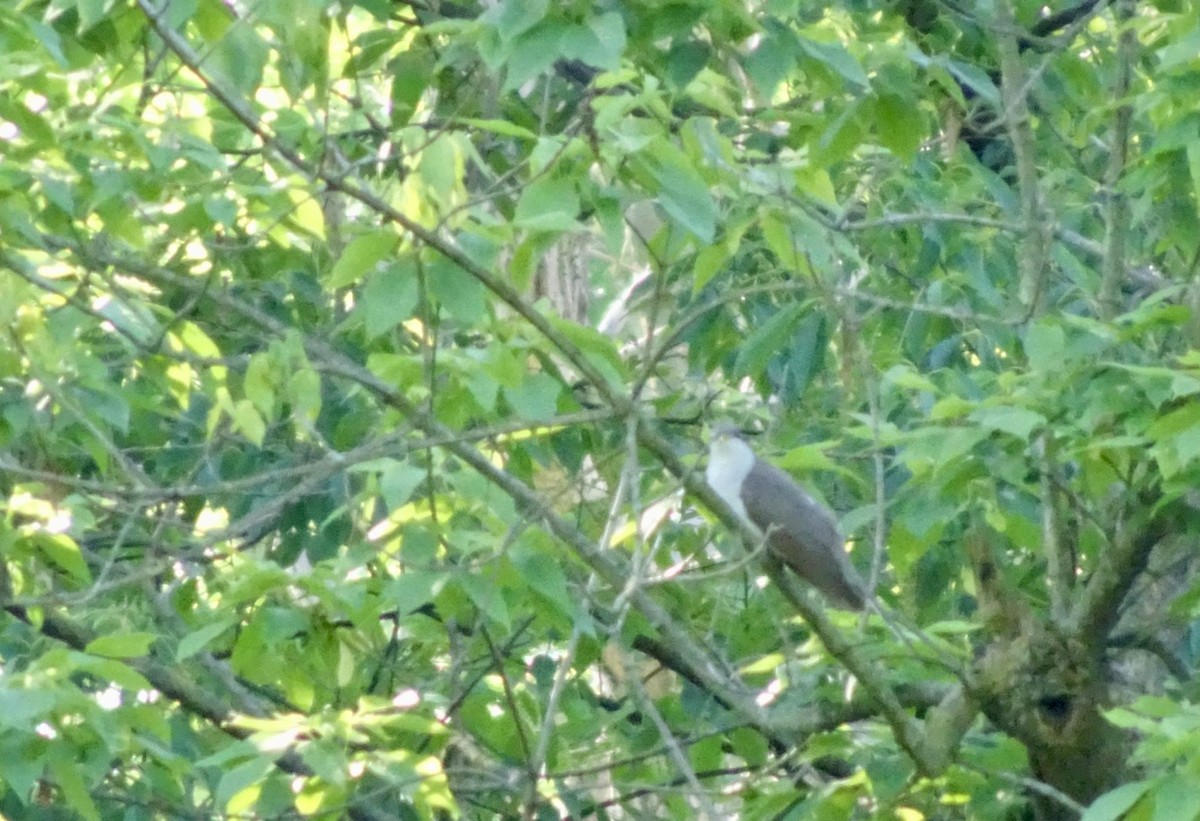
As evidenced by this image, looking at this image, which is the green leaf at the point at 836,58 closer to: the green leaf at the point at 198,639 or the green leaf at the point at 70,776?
the green leaf at the point at 198,639

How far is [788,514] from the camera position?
518cm

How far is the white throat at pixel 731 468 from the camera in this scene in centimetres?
536

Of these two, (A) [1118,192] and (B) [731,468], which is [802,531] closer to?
(B) [731,468]

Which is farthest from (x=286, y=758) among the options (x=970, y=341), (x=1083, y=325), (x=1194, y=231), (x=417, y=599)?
(x=970, y=341)

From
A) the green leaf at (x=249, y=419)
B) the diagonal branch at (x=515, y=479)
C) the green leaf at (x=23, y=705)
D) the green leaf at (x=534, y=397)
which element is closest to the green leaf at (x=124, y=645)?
the green leaf at (x=23, y=705)

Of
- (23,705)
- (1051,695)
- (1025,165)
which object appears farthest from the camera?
(1025,165)

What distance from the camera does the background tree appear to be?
2.76 m

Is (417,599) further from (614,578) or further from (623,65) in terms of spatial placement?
(623,65)

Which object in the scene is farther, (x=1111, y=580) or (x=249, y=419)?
(x=1111, y=580)

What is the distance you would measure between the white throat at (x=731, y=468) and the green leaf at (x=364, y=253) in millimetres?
2963

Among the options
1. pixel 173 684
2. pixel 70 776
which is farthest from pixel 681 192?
pixel 173 684

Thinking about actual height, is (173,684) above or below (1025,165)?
below

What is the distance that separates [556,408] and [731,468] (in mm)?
2343

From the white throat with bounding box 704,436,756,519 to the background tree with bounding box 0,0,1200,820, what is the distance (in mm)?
275
